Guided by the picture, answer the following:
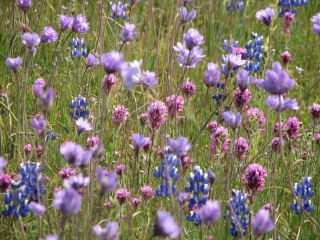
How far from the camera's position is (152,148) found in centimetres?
214

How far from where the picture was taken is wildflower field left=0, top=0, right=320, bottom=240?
1.35 meters

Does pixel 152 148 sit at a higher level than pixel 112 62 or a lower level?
higher

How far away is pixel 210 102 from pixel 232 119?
1492 millimetres

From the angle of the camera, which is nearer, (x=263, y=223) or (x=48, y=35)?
(x=263, y=223)

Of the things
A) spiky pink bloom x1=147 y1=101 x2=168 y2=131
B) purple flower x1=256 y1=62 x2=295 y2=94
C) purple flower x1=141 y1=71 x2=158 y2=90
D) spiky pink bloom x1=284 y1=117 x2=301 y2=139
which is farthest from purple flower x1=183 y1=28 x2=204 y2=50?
spiky pink bloom x1=284 y1=117 x2=301 y2=139

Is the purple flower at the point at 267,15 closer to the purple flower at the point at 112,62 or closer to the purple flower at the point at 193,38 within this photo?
the purple flower at the point at 193,38

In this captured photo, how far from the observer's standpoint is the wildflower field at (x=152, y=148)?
1.35 metres

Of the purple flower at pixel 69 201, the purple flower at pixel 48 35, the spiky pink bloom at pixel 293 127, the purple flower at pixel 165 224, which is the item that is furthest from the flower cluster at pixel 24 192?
the spiky pink bloom at pixel 293 127

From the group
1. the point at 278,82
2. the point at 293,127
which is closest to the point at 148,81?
the point at 278,82

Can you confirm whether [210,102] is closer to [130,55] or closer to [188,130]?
A: [188,130]

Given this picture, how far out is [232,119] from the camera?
58.7 inches

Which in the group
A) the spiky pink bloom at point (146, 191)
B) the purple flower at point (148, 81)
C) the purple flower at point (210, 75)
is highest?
the purple flower at point (210, 75)

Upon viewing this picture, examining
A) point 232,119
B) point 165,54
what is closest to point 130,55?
point 165,54

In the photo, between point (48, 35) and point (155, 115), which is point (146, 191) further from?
point (48, 35)
